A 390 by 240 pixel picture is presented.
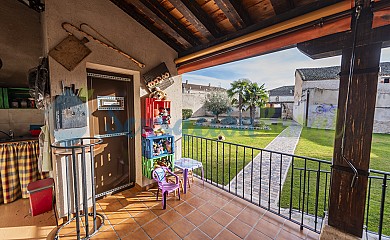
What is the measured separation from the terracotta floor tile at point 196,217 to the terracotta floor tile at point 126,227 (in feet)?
2.27

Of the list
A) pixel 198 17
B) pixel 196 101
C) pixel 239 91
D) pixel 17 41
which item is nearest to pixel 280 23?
pixel 198 17

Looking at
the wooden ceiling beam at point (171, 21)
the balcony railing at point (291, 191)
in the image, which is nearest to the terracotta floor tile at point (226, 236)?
the balcony railing at point (291, 191)

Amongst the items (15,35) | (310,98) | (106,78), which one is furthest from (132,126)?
(310,98)

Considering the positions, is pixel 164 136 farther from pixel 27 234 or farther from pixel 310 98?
pixel 310 98

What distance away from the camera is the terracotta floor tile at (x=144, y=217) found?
2.12 m

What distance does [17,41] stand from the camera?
3.03 metres

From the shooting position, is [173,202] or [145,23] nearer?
[173,202]

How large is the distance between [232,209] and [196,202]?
1.84 ft

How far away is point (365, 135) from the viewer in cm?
127

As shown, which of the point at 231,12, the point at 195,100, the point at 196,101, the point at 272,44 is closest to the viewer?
the point at 272,44

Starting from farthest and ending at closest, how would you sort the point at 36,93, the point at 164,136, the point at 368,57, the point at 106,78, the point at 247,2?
the point at 164,136 → the point at 106,78 → the point at 36,93 → the point at 247,2 → the point at 368,57

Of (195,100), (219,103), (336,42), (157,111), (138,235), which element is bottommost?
(138,235)

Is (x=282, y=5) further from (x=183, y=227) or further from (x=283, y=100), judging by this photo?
(x=283, y=100)

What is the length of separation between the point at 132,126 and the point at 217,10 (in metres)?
2.28
